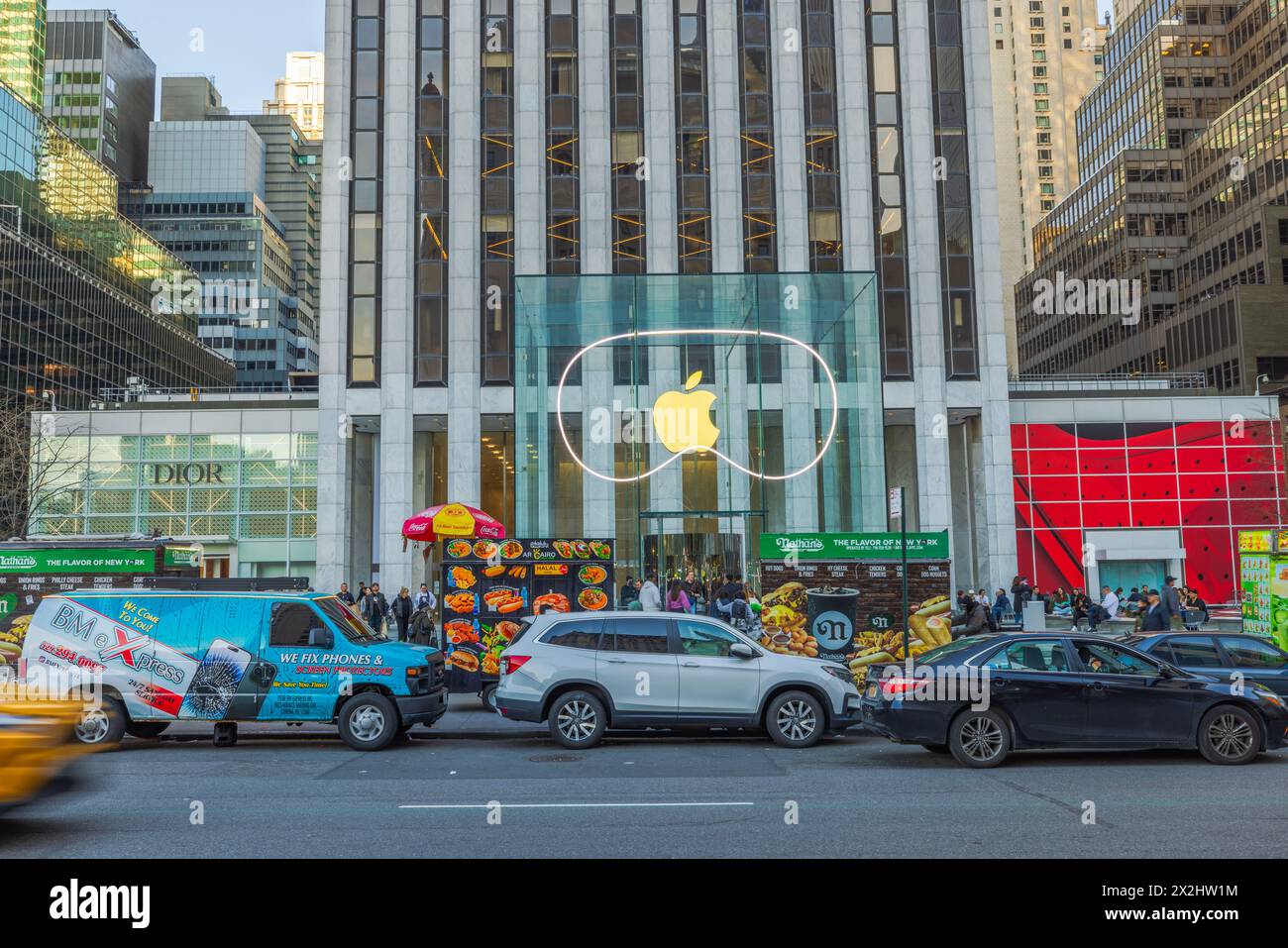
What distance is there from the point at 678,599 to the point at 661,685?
8.51 metres

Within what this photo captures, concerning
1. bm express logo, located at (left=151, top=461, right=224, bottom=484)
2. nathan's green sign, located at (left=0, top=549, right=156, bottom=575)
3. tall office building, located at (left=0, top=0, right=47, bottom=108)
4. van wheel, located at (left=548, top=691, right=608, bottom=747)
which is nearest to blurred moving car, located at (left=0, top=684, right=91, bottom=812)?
van wheel, located at (left=548, top=691, right=608, bottom=747)

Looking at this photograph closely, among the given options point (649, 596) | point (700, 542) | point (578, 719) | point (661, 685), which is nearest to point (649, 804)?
point (661, 685)

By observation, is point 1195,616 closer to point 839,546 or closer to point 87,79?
point 839,546

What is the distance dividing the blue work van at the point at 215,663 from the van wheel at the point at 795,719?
14.4 feet

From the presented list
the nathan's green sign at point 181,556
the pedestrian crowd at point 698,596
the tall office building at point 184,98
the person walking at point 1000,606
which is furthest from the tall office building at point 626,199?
the tall office building at point 184,98

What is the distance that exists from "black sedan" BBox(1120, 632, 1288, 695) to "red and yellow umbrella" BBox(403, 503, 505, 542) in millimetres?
12461

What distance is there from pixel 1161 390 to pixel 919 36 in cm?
1673

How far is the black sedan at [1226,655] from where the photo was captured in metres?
13.3

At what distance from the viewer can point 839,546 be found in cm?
1764

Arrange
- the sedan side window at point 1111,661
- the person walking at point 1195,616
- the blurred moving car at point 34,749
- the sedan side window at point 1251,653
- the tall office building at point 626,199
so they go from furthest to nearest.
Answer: the tall office building at point 626,199 → the person walking at point 1195,616 → the sedan side window at point 1251,653 → the sedan side window at point 1111,661 → the blurred moving car at point 34,749

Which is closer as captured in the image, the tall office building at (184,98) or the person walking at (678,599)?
the person walking at (678,599)

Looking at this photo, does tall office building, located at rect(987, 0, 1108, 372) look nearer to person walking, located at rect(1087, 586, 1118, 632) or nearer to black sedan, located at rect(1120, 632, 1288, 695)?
person walking, located at rect(1087, 586, 1118, 632)

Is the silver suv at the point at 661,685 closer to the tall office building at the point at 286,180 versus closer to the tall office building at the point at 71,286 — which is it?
the tall office building at the point at 71,286

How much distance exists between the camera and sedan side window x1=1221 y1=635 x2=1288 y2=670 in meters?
13.4
